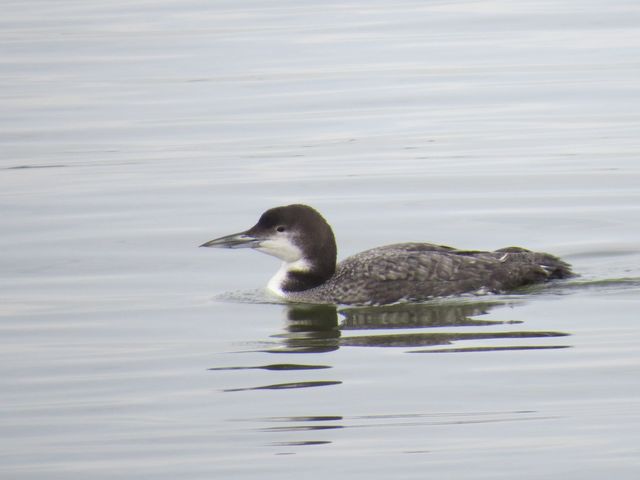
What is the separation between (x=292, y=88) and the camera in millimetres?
23250

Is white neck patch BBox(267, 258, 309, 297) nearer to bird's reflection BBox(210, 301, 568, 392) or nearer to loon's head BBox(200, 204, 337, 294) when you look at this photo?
loon's head BBox(200, 204, 337, 294)

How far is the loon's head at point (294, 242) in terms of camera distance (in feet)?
38.3

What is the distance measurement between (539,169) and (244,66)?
10518mm

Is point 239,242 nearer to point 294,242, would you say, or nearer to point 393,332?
point 294,242

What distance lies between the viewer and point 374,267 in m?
11.5

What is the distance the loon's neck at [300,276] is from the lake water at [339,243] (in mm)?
197

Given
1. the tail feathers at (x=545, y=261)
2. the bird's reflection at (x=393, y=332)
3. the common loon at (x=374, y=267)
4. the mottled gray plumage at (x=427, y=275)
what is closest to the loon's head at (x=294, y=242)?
the common loon at (x=374, y=267)

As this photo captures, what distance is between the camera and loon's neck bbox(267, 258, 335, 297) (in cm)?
1165

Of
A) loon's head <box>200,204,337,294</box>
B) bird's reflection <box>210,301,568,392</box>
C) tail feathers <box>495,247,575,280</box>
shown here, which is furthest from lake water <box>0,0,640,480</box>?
loon's head <box>200,204,337,294</box>

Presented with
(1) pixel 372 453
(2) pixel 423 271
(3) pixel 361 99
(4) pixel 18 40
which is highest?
(4) pixel 18 40

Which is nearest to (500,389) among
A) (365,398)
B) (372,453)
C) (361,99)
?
(365,398)

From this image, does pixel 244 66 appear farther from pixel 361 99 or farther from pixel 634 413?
pixel 634 413

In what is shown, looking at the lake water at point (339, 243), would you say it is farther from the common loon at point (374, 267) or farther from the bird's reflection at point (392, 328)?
the common loon at point (374, 267)

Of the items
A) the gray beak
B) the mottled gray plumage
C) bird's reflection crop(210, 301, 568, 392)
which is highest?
the gray beak
